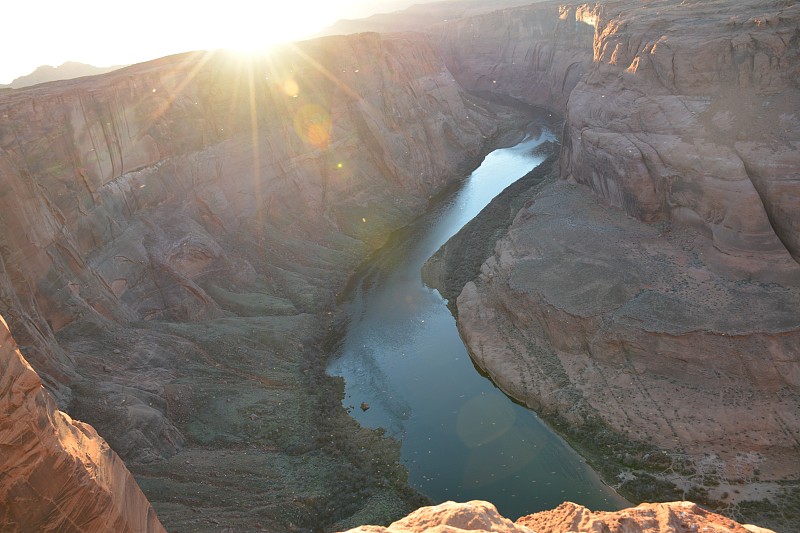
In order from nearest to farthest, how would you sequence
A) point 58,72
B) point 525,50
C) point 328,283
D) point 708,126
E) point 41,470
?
point 41,470 < point 708,126 < point 328,283 < point 58,72 < point 525,50

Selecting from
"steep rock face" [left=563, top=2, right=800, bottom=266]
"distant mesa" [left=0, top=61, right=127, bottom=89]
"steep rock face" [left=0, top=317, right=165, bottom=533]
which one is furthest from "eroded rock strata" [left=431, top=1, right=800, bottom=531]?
"distant mesa" [left=0, top=61, right=127, bottom=89]

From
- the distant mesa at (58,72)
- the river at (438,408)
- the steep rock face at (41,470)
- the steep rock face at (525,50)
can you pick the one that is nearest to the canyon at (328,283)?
the steep rock face at (41,470)

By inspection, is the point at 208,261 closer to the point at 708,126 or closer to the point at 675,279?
the point at 675,279

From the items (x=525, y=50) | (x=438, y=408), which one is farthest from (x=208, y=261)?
(x=525, y=50)

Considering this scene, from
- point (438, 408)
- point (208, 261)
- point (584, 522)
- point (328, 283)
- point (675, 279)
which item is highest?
point (208, 261)

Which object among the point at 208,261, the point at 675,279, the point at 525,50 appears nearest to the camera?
the point at 675,279

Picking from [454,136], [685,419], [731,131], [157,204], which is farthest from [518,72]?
[685,419]
